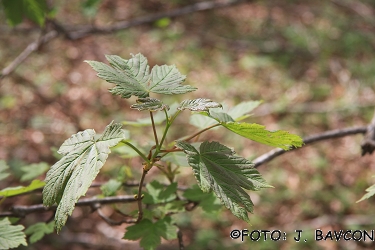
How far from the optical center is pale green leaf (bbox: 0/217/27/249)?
3.98 ft

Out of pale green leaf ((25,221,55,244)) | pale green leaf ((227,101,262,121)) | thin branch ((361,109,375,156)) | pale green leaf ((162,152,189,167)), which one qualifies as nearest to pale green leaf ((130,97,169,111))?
pale green leaf ((162,152,189,167))

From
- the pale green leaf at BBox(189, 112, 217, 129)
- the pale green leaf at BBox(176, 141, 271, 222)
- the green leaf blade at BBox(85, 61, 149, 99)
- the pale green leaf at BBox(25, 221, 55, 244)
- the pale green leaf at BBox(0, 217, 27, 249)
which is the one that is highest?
the pale green leaf at BBox(189, 112, 217, 129)

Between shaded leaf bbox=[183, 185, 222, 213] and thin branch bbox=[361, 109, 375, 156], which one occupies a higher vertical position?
thin branch bbox=[361, 109, 375, 156]

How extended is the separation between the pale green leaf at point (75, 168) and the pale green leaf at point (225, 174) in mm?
229

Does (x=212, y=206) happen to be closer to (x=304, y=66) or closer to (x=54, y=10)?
(x=54, y=10)

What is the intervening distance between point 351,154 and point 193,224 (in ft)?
7.66

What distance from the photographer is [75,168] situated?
3.42 feet

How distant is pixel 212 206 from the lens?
4.96 ft

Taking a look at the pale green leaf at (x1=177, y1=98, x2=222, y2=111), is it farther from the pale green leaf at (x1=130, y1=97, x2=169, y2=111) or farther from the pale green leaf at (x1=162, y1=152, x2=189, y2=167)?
the pale green leaf at (x1=162, y1=152, x2=189, y2=167)

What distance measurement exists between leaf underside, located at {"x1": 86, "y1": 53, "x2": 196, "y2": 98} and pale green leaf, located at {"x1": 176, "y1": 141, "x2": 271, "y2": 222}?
20cm

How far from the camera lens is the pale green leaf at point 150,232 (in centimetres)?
133

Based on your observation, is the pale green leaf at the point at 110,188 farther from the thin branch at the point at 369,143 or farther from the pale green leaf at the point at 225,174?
the thin branch at the point at 369,143

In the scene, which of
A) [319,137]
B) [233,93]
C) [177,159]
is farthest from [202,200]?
[233,93]

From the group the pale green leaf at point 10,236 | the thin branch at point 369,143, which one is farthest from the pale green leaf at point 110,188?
the thin branch at point 369,143
